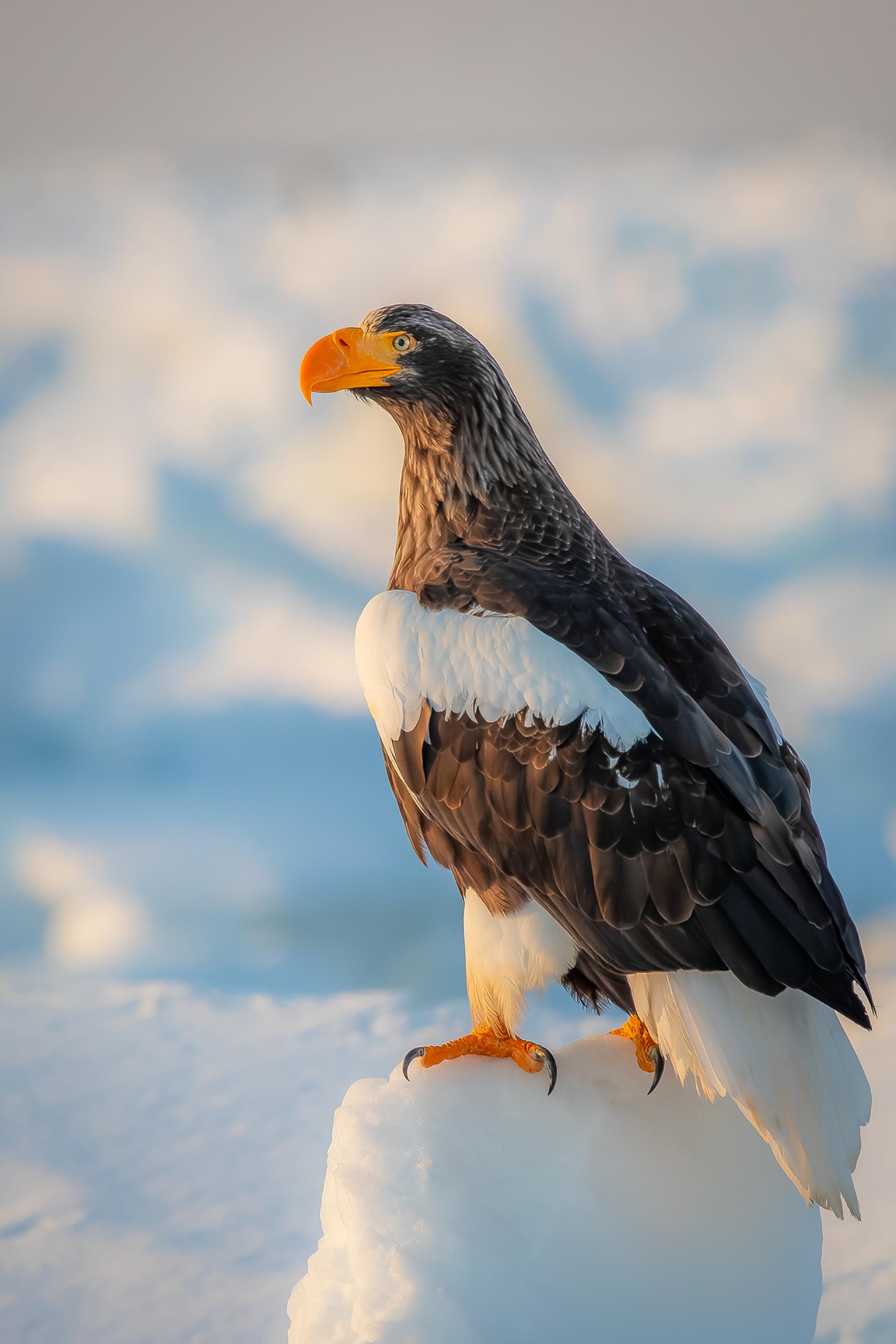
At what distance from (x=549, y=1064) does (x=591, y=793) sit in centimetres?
63

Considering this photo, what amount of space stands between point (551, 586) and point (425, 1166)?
109 cm

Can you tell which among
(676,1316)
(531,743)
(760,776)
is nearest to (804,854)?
(760,776)

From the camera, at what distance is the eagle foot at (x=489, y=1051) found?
81.1 inches

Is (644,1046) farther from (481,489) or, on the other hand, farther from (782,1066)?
(481,489)

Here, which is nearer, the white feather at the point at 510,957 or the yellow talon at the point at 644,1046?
the white feather at the point at 510,957

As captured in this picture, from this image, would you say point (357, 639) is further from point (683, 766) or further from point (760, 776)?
point (760, 776)

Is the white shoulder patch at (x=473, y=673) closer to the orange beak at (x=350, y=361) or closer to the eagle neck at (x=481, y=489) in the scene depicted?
the eagle neck at (x=481, y=489)

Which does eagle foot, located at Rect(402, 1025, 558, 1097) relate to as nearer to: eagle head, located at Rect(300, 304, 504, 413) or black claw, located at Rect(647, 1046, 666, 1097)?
black claw, located at Rect(647, 1046, 666, 1097)

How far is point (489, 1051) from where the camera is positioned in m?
2.08

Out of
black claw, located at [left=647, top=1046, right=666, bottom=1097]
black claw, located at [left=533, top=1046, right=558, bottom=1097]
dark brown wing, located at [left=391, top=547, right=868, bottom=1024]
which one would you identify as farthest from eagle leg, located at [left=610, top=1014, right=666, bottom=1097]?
dark brown wing, located at [left=391, top=547, right=868, bottom=1024]

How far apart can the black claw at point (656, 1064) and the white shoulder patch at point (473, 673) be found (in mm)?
726

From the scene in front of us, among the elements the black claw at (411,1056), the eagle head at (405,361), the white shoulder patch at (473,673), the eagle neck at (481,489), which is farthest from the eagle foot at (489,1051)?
the eagle head at (405,361)

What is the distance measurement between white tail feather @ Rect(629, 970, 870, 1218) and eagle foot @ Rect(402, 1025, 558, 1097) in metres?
0.33

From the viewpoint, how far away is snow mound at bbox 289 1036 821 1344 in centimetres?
182
